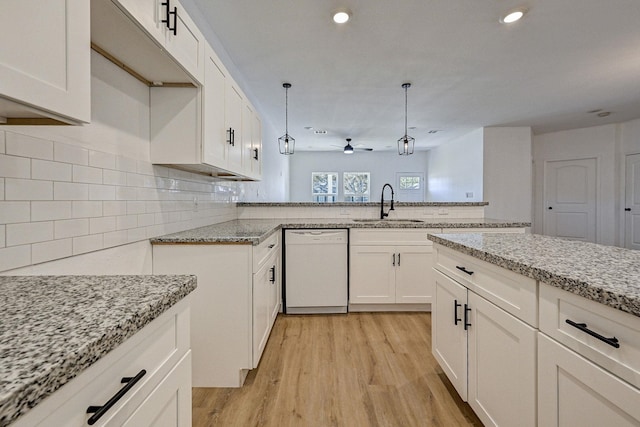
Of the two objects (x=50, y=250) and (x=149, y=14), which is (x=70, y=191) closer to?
(x=50, y=250)

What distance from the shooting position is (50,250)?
1.00m

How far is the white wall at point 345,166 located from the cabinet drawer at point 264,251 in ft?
19.6

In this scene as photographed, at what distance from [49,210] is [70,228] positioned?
0.11 meters

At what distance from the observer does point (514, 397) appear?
1.02 meters

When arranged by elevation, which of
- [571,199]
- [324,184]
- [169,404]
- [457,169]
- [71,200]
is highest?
[457,169]

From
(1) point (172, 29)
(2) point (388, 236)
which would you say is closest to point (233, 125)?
(1) point (172, 29)

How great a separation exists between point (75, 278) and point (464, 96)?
4.41 m

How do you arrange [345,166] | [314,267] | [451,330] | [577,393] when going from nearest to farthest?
[577,393] → [451,330] → [314,267] → [345,166]

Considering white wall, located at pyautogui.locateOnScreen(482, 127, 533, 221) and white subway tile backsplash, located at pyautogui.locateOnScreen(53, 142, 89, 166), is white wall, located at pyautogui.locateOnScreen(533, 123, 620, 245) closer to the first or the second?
white wall, located at pyautogui.locateOnScreen(482, 127, 533, 221)

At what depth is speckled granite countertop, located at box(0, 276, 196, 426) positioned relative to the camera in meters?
0.38

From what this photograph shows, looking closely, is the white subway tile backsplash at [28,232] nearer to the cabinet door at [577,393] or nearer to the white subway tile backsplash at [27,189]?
the white subway tile backsplash at [27,189]

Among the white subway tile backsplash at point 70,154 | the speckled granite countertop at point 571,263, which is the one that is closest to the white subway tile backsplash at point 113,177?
the white subway tile backsplash at point 70,154

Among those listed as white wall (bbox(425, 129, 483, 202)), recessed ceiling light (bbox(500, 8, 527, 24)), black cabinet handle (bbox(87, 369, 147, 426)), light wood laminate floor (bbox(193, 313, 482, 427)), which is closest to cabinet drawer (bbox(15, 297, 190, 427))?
black cabinet handle (bbox(87, 369, 147, 426))

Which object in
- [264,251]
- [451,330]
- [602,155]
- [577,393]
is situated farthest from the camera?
[602,155]
